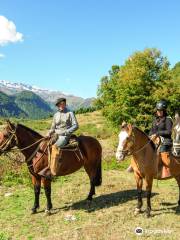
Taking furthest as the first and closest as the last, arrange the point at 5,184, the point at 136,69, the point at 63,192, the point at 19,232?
the point at 136,69 → the point at 5,184 → the point at 63,192 → the point at 19,232

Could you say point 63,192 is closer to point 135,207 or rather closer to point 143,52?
point 135,207

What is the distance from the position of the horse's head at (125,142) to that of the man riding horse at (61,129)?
2229mm

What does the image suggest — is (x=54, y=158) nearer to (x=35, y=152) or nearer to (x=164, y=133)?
(x=35, y=152)

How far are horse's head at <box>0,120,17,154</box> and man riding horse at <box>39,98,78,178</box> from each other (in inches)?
50.8

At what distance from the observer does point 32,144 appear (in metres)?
12.0

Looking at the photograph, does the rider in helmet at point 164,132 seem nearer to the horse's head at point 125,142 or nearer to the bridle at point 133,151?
the bridle at point 133,151

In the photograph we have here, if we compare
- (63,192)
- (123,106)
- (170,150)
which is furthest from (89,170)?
(123,106)

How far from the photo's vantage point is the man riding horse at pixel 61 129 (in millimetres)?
11781

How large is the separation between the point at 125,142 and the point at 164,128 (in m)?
1.82

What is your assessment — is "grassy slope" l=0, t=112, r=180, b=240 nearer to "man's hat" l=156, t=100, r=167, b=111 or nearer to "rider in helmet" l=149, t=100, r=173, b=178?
"rider in helmet" l=149, t=100, r=173, b=178

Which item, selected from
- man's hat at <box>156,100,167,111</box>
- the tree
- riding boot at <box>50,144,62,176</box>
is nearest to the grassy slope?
riding boot at <box>50,144,62,176</box>

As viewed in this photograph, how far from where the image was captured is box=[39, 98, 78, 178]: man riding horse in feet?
38.7

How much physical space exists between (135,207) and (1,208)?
4978mm

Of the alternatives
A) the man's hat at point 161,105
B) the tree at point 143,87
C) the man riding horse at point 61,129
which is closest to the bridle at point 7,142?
the man riding horse at point 61,129
